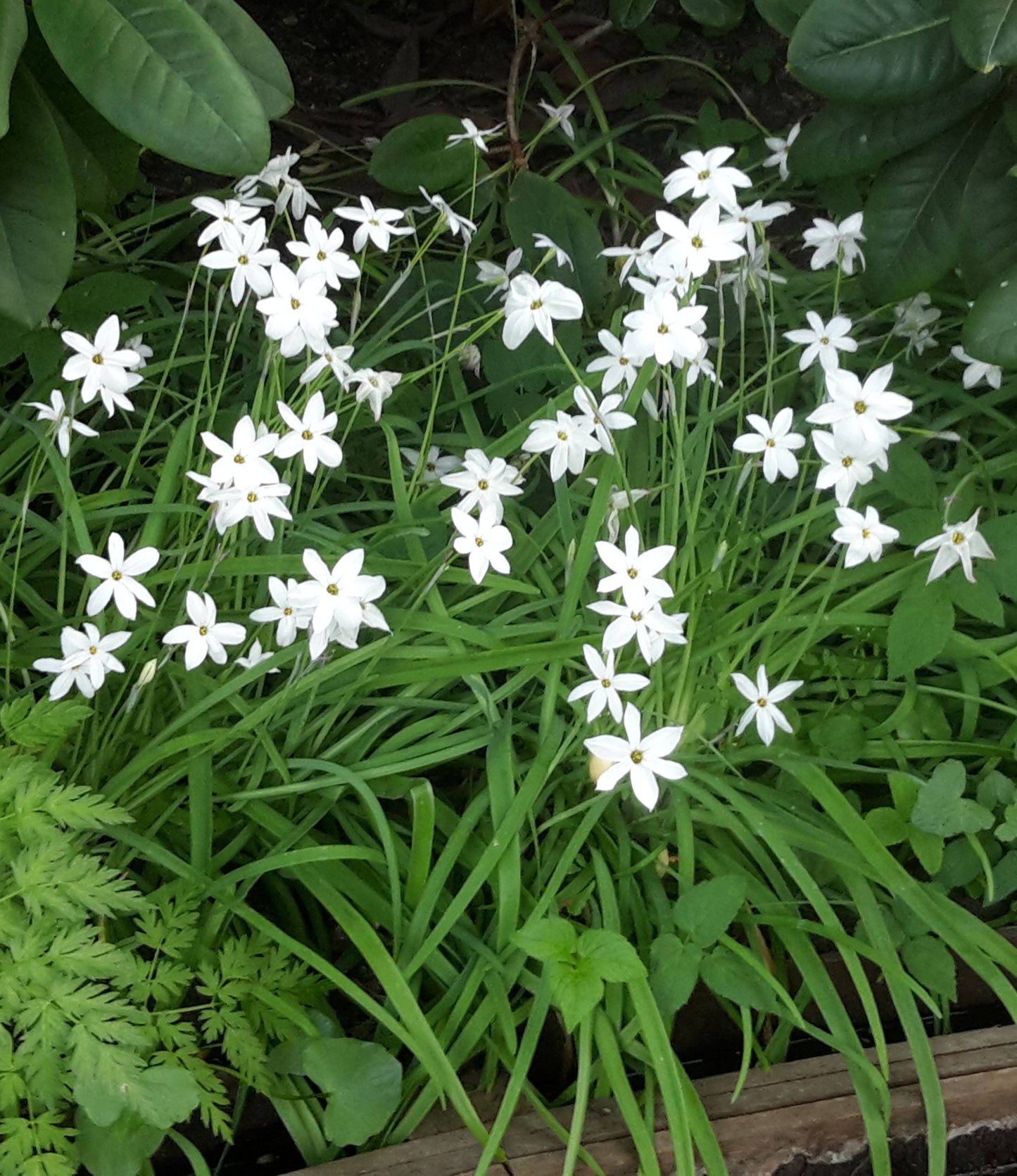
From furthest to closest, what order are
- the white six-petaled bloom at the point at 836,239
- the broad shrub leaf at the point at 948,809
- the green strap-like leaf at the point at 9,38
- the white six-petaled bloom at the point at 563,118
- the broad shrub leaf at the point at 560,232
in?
the white six-petaled bloom at the point at 563,118
the broad shrub leaf at the point at 560,232
the white six-petaled bloom at the point at 836,239
the broad shrub leaf at the point at 948,809
the green strap-like leaf at the point at 9,38

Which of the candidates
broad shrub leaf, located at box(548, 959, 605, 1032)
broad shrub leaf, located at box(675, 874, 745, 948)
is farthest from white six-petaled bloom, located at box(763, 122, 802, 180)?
broad shrub leaf, located at box(548, 959, 605, 1032)

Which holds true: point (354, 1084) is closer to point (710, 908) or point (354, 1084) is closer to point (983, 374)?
point (710, 908)

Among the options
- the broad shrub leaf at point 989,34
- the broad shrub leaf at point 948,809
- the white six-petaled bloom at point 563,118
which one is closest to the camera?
the broad shrub leaf at point 989,34

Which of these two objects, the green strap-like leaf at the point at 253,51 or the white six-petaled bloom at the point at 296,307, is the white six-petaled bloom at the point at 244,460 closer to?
the white six-petaled bloom at the point at 296,307

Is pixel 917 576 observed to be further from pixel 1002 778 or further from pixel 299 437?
pixel 299 437

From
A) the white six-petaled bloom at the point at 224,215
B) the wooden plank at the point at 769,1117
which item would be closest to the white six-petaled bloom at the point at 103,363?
the white six-petaled bloom at the point at 224,215

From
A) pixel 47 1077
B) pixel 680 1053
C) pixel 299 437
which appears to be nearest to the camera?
pixel 47 1077

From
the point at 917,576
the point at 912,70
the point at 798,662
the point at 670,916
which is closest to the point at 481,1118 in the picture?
the point at 670,916
